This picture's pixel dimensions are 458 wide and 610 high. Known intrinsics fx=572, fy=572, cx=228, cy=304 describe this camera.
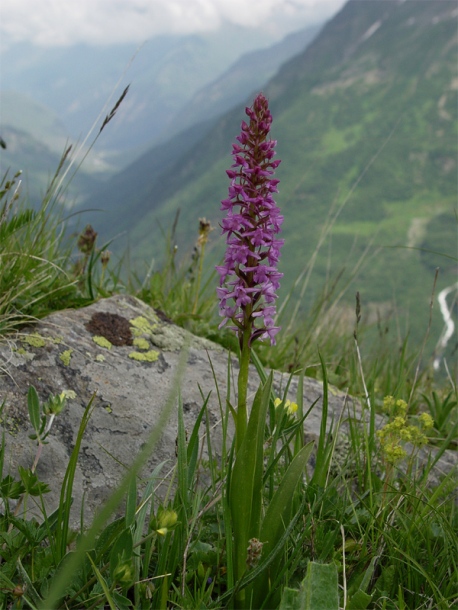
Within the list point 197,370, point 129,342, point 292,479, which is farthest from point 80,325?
point 292,479

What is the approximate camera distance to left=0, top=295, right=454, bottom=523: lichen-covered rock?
2.63 metres

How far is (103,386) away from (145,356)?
46 cm

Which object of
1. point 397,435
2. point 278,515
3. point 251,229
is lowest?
point 278,515

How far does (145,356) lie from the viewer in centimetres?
353

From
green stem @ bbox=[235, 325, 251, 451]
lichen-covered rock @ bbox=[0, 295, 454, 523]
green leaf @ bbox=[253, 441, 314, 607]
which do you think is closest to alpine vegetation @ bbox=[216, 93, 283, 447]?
green stem @ bbox=[235, 325, 251, 451]

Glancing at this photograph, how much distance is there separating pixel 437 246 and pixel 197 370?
193 metres

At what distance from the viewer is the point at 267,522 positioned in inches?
77.1

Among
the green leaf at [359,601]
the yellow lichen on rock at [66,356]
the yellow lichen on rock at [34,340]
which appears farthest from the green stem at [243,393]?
the yellow lichen on rock at [34,340]

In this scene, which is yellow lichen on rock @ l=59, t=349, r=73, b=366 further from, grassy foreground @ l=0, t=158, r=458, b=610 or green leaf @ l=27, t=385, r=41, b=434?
green leaf @ l=27, t=385, r=41, b=434

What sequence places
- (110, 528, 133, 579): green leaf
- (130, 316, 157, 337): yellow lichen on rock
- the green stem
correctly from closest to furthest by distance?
(110, 528, 133, 579): green leaf
the green stem
(130, 316, 157, 337): yellow lichen on rock

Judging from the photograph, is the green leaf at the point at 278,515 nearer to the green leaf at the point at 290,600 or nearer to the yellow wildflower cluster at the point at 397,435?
the green leaf at the point at 290,600

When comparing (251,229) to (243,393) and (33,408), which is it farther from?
(33,408)

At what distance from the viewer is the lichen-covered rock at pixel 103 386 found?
8.64 feet

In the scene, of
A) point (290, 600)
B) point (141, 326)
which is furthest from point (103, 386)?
point (290, 600)
